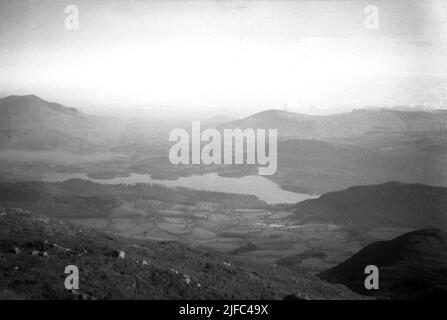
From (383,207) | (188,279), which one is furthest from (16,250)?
(383,207)

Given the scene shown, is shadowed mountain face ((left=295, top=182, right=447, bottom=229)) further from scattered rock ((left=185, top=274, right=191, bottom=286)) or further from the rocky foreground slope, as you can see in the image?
scattered rock ((left=185, top=274, right=191, bottom=286))

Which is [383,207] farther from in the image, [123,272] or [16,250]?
[16,250]

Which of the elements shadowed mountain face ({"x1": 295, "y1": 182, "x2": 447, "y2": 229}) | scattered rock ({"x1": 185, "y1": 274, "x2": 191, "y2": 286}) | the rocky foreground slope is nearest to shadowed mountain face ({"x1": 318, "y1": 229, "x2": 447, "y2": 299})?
the rocky foreground slope

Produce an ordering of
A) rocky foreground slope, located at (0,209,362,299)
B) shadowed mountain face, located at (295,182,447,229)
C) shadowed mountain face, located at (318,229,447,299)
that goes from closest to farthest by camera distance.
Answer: rocky foreground slope, located at (0,209,362,299) < shadowed mountain face, located at (318,229,447,299) < shadowed mountain face, located at (295,182,447,229)

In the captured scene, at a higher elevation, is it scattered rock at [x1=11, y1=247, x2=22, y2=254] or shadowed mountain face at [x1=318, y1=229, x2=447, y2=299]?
scattered rock at [x1=11, y1=247, x2=22, y2=254]

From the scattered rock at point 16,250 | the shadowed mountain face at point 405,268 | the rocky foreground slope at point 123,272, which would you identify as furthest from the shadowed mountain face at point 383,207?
the scattered rock at point 16,250

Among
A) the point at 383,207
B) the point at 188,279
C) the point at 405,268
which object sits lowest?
the point at 383,207

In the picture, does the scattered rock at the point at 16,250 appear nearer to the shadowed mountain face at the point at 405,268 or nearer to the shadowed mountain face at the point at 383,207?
the shadowed mountain face at the point at 405,268
